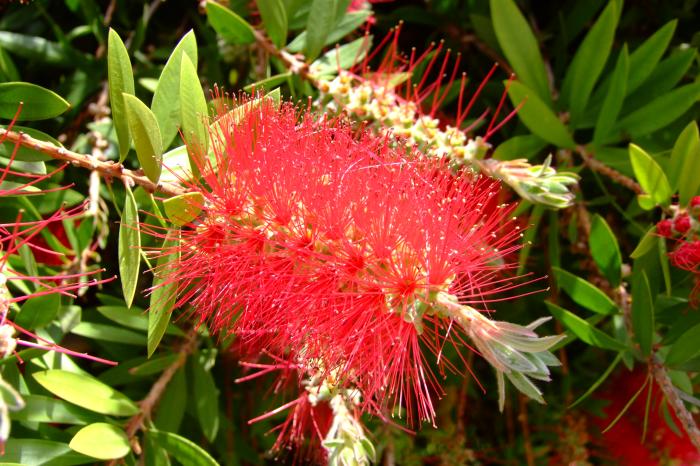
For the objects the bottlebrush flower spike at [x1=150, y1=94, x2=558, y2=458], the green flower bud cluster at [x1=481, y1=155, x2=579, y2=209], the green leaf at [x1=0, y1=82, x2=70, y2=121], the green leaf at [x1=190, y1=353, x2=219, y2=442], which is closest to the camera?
the bottlebrush flower spike at [x1=150, y1=94, x2=558, y2=458]

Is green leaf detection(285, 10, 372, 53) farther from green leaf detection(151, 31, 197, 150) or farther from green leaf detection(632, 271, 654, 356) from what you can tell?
green leaf detection(632, 271, 654, 356)

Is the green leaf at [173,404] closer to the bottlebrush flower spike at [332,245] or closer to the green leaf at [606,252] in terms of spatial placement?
the bottlebrush flower spike at [332,245]

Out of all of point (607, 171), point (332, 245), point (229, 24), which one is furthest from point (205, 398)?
point (607, 171)

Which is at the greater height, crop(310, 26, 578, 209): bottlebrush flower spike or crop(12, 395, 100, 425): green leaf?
crop(310, 26, 578, 209): bottlebrush flower spike

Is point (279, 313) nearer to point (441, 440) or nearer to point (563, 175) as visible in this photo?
point (563, 175)

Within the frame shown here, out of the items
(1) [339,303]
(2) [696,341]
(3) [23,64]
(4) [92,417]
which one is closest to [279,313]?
(1) [339,303]

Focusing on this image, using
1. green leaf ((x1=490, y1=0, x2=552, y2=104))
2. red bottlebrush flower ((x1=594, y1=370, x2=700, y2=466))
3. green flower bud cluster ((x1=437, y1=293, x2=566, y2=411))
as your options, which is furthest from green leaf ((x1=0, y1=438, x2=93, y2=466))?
red bottlebrush flower ((x1=594, y1=370, x2=700, y2=466))

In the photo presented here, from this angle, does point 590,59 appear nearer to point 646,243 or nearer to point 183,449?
point 646,243
